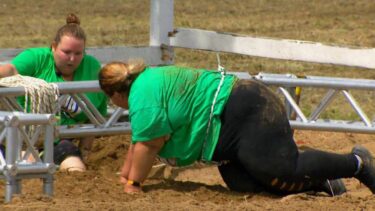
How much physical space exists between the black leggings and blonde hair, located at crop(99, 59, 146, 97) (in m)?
0.63

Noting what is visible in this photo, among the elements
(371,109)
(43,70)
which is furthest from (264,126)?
(371,109)

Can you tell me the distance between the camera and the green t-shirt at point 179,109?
26.9 ft

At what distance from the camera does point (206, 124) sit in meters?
8.36

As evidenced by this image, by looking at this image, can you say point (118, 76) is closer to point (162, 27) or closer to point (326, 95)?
point (326, 95)

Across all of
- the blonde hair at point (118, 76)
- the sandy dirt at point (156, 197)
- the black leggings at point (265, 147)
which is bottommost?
the sandy dirt at point (156, 197)

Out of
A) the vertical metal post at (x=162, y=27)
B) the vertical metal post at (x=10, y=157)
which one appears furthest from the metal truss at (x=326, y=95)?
the vertical metal post at (x=10, y=157)

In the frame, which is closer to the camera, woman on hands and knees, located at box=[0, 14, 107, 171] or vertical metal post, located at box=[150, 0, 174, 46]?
woman on hands and knees, located at box=[0, 14, 107, 171]

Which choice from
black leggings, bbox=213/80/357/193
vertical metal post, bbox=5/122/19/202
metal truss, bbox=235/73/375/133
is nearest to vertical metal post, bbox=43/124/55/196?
vertical metal post, bbox=5/122/19/202

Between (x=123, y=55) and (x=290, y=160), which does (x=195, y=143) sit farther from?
(x=123, y=55)

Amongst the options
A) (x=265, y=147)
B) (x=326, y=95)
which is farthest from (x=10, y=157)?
(x=326, y=95)

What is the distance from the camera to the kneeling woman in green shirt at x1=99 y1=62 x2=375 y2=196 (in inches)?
325

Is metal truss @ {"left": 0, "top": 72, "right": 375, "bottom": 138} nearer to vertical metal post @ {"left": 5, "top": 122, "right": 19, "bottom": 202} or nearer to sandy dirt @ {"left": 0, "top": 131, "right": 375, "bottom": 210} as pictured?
sandy dirt @ {"left": 0, "top": 131, "right": 375, "bottom": 210}

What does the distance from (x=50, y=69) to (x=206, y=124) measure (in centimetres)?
186

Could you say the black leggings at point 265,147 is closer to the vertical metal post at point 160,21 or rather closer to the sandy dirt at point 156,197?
the sandy dirt at point 156,197
